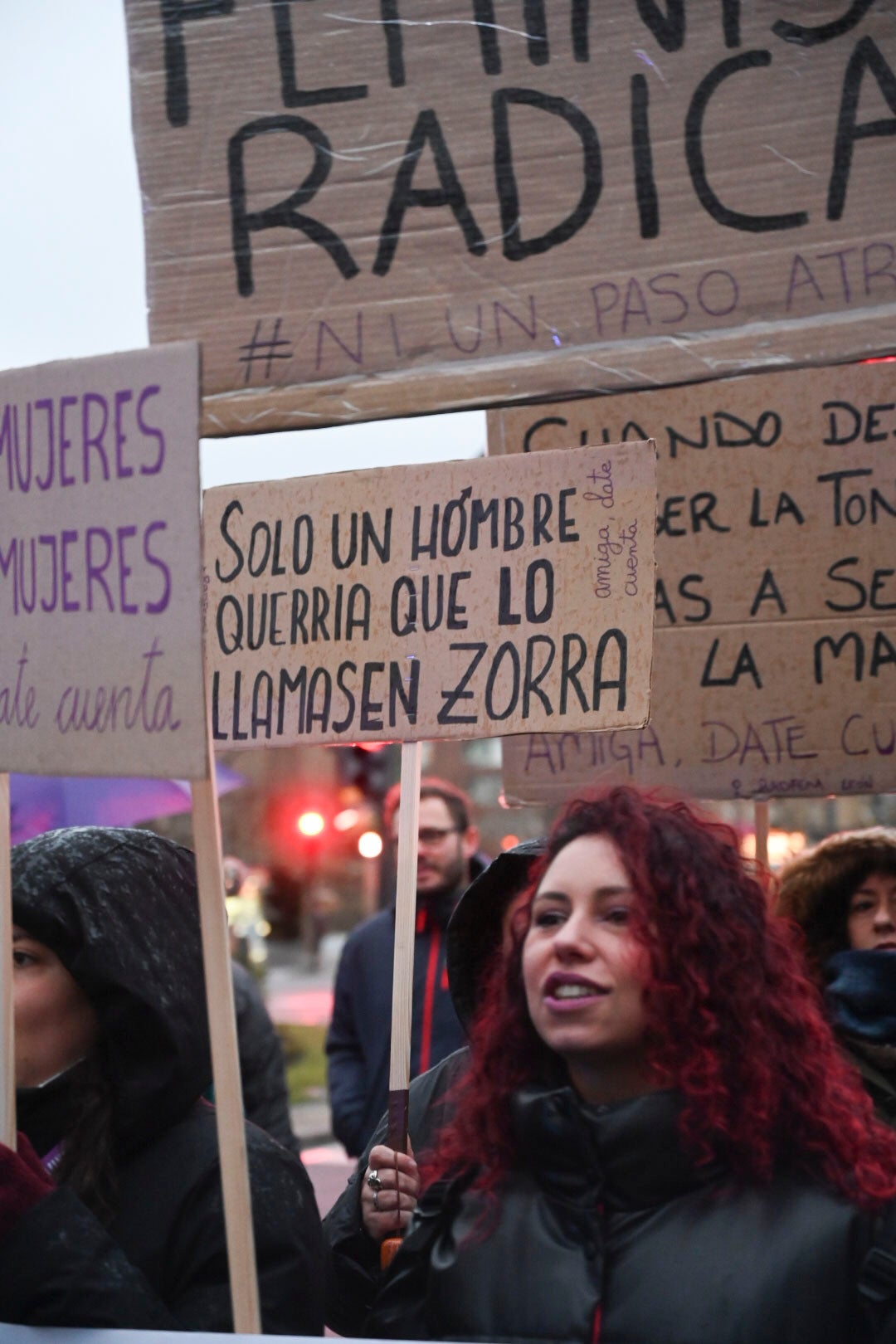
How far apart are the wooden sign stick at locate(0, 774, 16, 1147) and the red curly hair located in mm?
596

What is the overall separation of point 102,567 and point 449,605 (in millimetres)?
651

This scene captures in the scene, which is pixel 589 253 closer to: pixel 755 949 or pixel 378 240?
pixel 378 240

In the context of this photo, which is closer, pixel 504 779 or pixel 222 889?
pixel 222 889

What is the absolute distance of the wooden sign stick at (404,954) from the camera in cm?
235

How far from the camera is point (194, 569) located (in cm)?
188

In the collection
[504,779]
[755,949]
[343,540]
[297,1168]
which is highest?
[343,540]

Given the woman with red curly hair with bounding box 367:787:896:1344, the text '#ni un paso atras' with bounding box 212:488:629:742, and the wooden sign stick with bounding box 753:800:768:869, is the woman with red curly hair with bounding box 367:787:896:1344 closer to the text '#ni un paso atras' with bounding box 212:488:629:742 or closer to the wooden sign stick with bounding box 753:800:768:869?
the text '#ni un paso atras' with bounding box 212:488:629:742

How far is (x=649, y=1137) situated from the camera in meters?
1.78

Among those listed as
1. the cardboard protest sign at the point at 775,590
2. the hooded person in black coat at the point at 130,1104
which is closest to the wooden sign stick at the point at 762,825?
the cardboard protest sign at the point at 775,590

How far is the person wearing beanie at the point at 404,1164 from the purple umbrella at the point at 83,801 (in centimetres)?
435

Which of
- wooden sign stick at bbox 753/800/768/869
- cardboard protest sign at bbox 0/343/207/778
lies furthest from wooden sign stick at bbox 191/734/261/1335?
wooden sign stick at bbox 753/800/768/869

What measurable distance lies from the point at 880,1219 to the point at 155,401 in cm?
136

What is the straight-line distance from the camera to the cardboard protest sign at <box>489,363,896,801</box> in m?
3.57

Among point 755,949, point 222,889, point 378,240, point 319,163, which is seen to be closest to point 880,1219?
point 755,949
